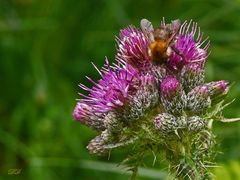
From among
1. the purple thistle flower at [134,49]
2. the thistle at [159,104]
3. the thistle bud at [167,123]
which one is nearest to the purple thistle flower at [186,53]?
the thistle at [159,104]

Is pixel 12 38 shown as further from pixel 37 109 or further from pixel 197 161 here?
pixel 197 161

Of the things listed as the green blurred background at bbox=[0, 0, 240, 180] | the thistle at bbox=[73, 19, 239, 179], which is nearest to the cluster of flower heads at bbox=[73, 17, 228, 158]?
the thistle at bbox=[73, 19, 239, 179]

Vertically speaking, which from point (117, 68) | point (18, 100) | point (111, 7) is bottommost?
point (117, 68)

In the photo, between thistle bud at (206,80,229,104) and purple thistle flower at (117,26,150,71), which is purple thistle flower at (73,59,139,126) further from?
thistle bud at (206,80,229,104)

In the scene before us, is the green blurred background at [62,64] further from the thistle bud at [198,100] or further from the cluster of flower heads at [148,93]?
the thistle bud at [198,100]

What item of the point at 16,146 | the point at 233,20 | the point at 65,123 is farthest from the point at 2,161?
the point at 233,20
